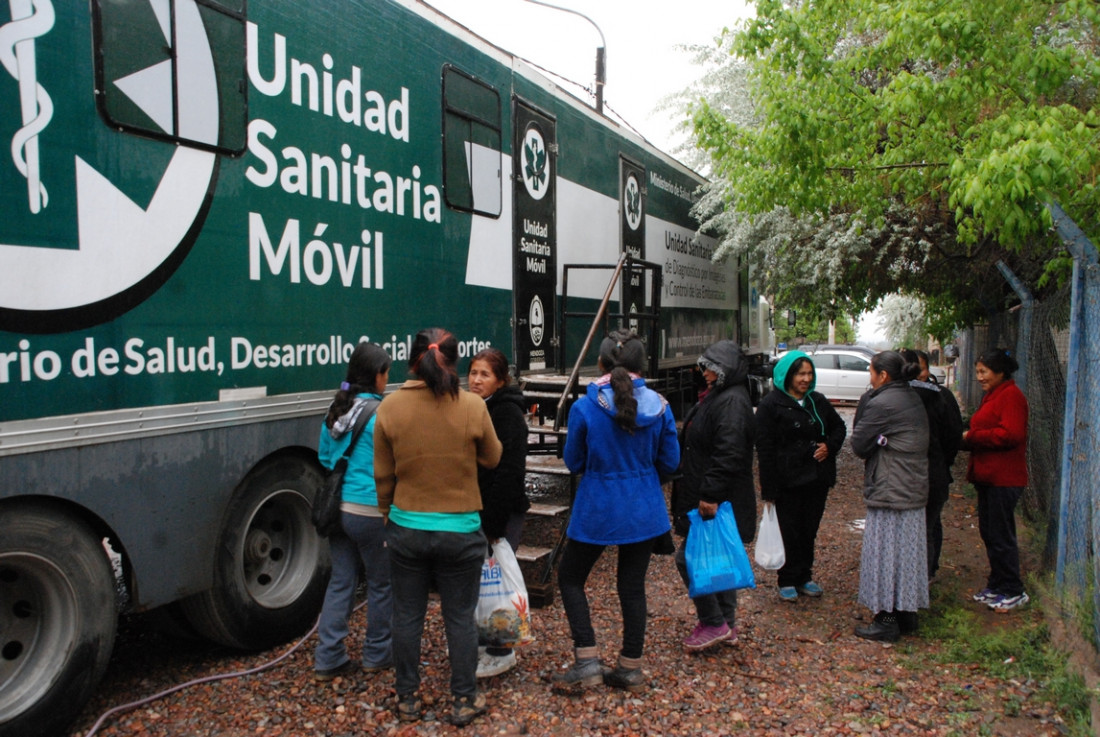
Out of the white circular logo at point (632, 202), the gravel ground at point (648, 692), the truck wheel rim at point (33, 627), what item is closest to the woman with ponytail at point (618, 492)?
the gravel ground at point (648, 692)

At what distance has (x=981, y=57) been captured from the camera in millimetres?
5746

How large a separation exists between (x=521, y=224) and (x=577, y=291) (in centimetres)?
117

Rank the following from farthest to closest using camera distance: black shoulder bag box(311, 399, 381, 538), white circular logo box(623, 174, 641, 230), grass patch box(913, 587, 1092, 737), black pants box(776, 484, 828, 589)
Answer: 1. white circular logo box(623, 174, 641, 230)
2. black pants box(776, 484, 828, 589)
3. black shoulder bag box(311, 399, 381, 538)
4. grass patch box(913, 587, 1092, 737)

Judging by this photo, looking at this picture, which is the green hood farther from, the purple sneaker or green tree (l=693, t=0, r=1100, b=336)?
the purple sneaker

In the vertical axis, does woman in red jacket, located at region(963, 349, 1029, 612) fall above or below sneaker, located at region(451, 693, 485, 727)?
above

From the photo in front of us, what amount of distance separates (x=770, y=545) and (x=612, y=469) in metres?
1.55

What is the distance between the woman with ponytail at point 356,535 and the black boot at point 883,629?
249cm

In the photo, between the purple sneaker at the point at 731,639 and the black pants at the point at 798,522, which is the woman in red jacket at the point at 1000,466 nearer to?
the black pants at the point at 798,522

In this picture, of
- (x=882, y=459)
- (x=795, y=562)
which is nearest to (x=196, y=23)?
(x=882, y=459)

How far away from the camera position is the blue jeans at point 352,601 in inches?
153

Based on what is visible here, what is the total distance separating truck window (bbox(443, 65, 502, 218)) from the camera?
17.9 feet

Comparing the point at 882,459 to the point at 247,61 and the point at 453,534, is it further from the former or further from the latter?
the point at 247,61

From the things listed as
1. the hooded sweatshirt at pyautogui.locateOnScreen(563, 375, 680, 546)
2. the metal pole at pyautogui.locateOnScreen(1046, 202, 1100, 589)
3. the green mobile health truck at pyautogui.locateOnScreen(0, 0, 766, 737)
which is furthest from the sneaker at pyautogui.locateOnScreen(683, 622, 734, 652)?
the green mobile health truck at pyautogui.locateOnScreen(0, 0, 766, 737)

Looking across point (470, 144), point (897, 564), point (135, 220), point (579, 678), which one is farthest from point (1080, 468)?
point (135, 220)
